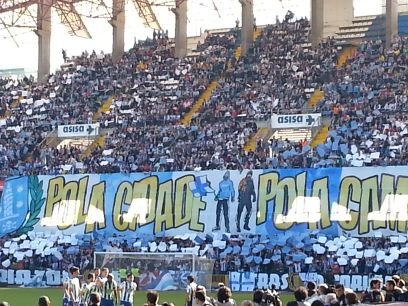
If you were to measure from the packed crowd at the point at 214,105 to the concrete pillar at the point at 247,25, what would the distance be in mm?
514

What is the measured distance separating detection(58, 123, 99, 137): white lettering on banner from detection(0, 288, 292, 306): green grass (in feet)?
45.5

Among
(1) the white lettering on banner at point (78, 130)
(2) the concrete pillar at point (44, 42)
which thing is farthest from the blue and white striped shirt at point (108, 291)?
(2) the concrete pillar at point (44, 42)

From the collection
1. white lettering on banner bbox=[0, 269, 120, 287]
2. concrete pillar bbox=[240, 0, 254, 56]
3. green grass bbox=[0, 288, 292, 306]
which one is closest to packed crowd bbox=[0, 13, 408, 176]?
concrete pillar bbox=[240, 0, 254, 56]

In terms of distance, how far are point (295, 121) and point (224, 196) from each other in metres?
6.77

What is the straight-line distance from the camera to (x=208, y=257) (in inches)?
1563

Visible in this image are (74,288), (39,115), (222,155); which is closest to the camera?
(74,288)

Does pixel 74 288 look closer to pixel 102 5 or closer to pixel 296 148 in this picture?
pixel 296 148

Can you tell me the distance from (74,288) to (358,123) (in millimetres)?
23110

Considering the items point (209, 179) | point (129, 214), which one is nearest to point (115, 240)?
point (129, 214)

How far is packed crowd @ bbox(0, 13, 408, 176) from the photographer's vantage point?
4400cm

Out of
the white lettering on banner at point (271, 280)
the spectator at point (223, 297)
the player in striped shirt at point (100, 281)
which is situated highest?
the spectator at point (223, 297)

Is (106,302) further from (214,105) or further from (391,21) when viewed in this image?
(391,21)

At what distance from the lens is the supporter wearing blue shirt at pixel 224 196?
1645 inches

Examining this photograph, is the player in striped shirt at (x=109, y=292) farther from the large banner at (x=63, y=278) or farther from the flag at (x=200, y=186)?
the flag at (x=200, y=186)
